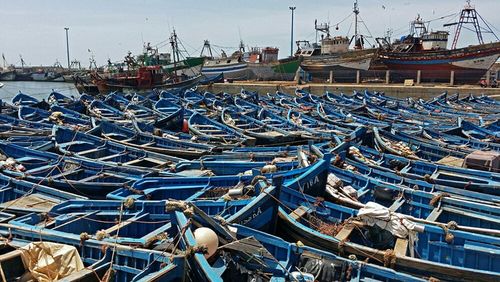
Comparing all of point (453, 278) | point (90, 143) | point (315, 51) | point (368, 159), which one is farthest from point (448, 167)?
point (315, 51)

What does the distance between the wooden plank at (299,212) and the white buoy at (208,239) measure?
2.92 m

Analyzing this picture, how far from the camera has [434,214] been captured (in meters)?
9.12

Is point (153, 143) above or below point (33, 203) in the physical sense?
above

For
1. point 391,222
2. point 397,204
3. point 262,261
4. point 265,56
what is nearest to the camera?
point 262,261

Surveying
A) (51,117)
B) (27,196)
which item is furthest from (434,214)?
(51,117)

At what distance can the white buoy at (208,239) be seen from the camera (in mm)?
5965

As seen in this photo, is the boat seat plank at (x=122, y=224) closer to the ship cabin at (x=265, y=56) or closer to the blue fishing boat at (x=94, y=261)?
the blue fishing boat at (x=94, y=261)

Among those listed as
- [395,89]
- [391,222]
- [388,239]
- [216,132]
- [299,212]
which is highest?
[395,89]

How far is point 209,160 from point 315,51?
153ft

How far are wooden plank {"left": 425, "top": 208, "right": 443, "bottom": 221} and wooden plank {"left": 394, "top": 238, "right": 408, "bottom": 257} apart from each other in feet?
4.35

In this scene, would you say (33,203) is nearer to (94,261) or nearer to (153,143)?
(94,261)

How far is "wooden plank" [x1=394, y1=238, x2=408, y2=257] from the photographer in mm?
7633

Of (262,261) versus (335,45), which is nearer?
(262,261)

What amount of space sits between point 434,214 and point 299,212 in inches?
116
